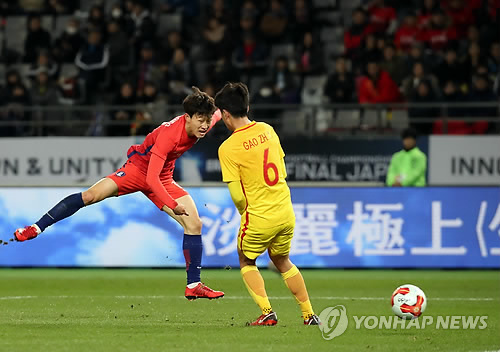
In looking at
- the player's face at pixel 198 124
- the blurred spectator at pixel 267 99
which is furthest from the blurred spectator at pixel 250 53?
the player's face at pixel 198 124

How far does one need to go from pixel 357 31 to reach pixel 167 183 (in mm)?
10697

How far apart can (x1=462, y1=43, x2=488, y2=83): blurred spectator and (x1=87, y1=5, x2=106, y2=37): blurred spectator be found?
7.45 m

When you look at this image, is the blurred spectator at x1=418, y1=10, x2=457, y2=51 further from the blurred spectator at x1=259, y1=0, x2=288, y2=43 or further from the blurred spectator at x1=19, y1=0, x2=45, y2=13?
the blurred spectator at x1=19, y1=0, x2=45, y2=13

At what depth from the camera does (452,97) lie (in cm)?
1880

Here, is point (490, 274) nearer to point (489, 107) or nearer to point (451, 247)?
point (451, 247)

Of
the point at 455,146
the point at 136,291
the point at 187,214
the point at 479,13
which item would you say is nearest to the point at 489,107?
the point at 455,146

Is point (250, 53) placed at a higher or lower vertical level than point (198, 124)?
higher

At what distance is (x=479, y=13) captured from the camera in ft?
66.3

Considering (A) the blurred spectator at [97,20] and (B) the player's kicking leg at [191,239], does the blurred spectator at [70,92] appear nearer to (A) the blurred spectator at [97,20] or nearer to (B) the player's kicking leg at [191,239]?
(A) the blurred spectator at [97,20]

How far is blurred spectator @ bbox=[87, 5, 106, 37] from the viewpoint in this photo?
21328mm

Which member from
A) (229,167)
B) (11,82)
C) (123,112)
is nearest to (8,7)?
(11,82)

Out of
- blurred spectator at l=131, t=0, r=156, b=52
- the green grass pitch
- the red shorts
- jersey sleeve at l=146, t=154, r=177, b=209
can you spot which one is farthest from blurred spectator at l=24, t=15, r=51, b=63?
jersey sleeve at l=146, t=154, r=177, b=209

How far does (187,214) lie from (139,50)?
1233cm

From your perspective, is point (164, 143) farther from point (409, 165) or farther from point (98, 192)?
point (409, 165)
